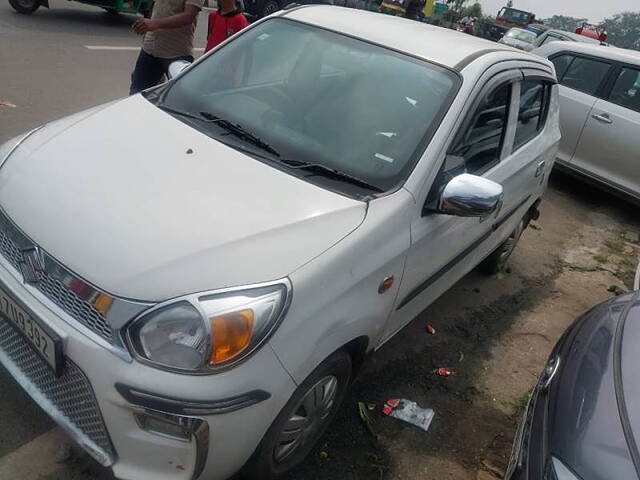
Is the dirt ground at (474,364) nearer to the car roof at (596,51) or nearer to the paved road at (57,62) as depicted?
the car roof at (596,51)

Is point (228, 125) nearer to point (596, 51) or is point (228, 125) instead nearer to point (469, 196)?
point (469, 196)

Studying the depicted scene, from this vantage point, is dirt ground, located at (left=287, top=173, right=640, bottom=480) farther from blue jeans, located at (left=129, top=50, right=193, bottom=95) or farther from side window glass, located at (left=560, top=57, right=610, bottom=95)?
blue jeans, located at (left=129, top=50, right=193, bottom=95)

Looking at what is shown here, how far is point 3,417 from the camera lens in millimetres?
2266

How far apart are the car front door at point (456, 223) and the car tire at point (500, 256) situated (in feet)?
2.87

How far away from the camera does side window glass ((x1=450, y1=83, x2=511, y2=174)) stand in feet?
8.75

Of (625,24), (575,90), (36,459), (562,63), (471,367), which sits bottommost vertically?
(36,459)

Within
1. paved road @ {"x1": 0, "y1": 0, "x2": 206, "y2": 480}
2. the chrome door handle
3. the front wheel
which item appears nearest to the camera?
paved road @ {"x1": 0, "y1": 0, "x2": 206, "y2": 480}

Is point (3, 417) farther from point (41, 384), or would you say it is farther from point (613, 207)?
point (613, 207)

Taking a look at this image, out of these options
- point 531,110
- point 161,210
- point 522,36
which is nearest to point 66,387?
point 161,210

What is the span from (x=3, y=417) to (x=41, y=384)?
0.52 meters

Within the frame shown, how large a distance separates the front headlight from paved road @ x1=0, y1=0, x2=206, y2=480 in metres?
0.81

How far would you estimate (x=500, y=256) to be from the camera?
4.21 meters

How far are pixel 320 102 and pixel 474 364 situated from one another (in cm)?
175

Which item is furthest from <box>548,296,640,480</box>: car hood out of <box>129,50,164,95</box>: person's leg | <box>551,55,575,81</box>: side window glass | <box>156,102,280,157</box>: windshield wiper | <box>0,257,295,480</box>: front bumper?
<box>551,55,575,81</box>: side window glass
